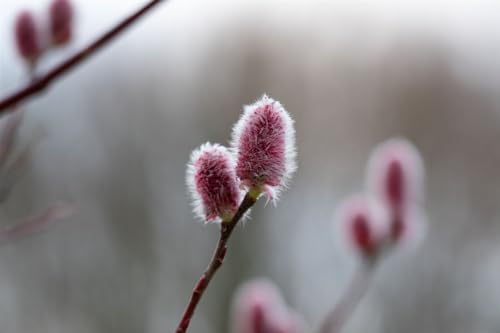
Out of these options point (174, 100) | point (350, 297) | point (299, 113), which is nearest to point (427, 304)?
point (299, 113)

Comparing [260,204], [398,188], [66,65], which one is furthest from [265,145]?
[260,204]

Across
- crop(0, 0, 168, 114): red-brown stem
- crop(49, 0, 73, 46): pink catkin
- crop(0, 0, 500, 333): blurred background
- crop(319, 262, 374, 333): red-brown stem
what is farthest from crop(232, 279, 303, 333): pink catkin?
crop(0, 0, 500, 333): blurred background

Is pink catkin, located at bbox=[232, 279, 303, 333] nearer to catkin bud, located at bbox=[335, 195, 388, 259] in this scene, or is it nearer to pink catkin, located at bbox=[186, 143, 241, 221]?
catkin bud, located at bbox=[335, 195, 388, 259]

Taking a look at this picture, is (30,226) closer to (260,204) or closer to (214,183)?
(214,183)

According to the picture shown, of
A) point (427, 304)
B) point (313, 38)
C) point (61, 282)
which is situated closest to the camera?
point (427, 304)

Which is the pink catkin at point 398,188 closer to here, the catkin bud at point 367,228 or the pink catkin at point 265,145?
the catkin bud at point 367,228

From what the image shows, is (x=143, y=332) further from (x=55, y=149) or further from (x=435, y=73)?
(x=435, y=73)

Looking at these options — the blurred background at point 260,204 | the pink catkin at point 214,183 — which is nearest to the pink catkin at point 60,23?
the pink catkin at point 214,183
